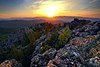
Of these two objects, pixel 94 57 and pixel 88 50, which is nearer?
pixel 94 57

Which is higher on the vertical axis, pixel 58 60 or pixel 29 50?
pixel 58 60

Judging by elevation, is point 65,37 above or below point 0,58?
above

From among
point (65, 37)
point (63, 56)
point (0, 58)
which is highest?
point (63, 56)

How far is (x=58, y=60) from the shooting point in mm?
51875

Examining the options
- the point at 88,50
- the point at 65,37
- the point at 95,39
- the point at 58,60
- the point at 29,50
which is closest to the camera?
the point at 58,60

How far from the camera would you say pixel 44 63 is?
59.8 m

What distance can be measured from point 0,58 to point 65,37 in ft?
149

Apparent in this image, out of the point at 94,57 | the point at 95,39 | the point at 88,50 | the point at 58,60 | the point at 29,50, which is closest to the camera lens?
the point at 58,60

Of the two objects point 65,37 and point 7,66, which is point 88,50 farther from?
point 65,37

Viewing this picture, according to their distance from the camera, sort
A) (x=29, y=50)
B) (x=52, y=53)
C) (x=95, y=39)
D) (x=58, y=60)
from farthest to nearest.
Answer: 1. (x=29, y=50)
2. (x=95, y=39)
3. (x=52, y=53)
4. (x=58, y=60)

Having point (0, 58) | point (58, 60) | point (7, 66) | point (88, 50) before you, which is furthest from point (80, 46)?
point (0, 58)

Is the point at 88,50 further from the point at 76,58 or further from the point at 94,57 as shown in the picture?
the point at 76,58

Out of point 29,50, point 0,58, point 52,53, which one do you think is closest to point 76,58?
point 52,53

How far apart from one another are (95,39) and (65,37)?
46.2m
